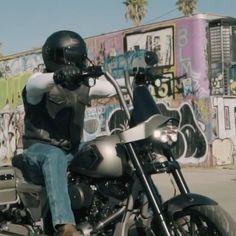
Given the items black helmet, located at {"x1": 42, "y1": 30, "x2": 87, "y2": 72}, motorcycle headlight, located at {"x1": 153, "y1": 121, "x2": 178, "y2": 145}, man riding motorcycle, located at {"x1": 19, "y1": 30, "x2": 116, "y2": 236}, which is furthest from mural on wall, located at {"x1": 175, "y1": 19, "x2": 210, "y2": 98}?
motorcycle headlight, located at {"x1": 153, "y1": 121, "x2": 178, "y2": 145}

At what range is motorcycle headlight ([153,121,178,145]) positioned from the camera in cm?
420

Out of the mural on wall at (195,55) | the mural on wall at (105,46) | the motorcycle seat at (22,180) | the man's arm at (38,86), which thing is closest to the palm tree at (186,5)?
the mural on wall at (105,46)

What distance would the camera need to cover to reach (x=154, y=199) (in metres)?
4.17

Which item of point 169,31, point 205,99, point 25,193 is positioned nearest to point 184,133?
point 205,99

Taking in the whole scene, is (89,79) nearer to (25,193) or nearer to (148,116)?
(148,116)

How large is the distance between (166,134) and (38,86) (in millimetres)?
1103

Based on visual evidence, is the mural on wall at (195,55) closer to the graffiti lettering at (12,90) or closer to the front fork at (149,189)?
the graffiti lettering at (12,90)

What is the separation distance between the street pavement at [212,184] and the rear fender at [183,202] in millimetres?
4621

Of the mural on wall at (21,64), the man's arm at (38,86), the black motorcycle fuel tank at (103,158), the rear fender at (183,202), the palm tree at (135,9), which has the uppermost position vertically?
the palm tree at (135,9)

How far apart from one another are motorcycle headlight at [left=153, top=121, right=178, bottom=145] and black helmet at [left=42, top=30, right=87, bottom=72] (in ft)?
3.17

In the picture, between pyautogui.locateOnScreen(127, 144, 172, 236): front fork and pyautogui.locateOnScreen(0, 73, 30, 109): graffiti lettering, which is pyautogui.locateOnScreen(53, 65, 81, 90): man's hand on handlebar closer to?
pyautogui.locateOnScreen(127, 144, 172, 236): front fork

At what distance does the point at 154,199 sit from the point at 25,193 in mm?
1358

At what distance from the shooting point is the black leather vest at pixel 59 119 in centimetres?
493

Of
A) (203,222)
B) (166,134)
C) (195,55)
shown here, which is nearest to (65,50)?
(166,134)
